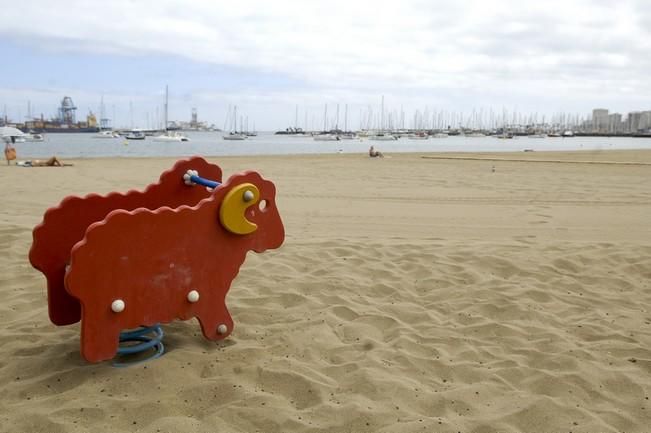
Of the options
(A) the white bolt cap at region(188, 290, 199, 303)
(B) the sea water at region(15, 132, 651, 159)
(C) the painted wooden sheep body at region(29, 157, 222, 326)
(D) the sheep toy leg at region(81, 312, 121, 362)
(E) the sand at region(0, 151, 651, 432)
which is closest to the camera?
(E) the sand at region(0, 151, 651, 432)

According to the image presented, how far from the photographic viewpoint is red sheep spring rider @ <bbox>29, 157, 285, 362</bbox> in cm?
319

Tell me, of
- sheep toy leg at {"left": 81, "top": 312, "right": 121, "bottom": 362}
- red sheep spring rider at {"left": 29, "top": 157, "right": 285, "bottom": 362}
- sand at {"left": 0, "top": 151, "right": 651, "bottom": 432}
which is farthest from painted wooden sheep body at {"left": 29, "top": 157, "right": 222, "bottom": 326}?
sheep toy leg at {"left": 81, "top": 312, "right": 121, "bottom": 362}

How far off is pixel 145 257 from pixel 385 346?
1.76 metres

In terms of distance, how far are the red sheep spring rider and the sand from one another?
0.30m

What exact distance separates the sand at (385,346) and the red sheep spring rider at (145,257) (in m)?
0.30

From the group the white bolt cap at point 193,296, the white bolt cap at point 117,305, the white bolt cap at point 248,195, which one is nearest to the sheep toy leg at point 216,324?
the white bolt cap at point 193,296

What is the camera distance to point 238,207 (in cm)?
366

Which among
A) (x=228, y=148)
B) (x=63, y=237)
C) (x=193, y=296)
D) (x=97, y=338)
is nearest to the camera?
(x=97, y=338)

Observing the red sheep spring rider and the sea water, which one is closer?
A: the red sheep spring rider

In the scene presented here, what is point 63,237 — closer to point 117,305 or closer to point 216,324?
point 117,305

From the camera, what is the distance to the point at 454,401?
318 cm

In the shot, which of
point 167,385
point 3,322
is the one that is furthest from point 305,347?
point 3,322

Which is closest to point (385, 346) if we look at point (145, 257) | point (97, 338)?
point (145, 257)

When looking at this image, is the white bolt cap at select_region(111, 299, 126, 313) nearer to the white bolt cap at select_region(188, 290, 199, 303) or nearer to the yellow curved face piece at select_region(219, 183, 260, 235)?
the white bolt cap at select_region(188, 290, 199, 303)
